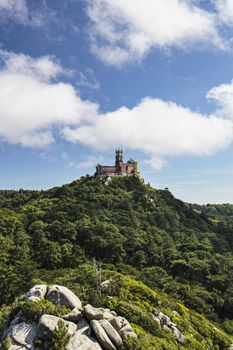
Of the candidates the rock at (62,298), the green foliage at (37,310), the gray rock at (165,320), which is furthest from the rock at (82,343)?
the gray rock at (165,320)

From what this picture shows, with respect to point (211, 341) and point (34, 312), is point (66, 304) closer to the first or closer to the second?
point (34, 312)

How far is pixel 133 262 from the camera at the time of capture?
82.1m

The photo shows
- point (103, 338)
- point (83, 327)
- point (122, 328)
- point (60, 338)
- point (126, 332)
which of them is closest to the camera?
point (60, 338)

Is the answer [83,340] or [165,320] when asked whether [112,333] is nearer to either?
[83,340]

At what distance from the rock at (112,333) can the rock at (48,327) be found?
2182 mm

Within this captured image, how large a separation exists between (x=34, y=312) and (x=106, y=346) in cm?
592

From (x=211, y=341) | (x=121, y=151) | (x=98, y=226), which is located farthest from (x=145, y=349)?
(x=121, y=151)

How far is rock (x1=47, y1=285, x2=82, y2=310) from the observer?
29.0m

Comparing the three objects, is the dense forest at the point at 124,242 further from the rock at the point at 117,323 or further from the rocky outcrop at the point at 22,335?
the rocky outcrop at the point at 22,335

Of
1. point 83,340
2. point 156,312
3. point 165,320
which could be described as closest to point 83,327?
point 83,340

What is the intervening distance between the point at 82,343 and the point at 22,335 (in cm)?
431

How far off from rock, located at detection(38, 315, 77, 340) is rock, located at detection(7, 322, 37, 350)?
76 cm

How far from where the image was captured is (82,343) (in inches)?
977

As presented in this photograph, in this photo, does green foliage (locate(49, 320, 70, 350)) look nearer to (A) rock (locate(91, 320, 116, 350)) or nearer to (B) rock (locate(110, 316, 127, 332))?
(A) rock (locate(91, 320, 116, 350))
